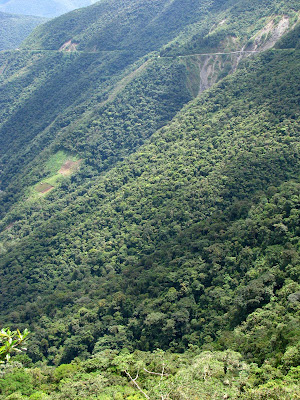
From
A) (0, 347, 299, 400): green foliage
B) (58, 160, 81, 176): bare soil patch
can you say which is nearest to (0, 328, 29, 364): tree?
(0, 347, 299, 400): green foliage

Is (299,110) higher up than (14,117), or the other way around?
(14,117)

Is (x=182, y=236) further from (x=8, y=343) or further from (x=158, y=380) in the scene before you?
(x=8, y=343)

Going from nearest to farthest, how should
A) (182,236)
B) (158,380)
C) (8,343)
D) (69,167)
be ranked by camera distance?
(8,343)
(158,380)
(182,236)
(69,167)

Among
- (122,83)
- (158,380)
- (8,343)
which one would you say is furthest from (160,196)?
(122,83)

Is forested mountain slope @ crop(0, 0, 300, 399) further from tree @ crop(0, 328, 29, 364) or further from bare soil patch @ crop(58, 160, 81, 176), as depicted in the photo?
tree @ crop(0, 328, 29, 364)

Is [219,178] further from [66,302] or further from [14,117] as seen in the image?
[14,117]

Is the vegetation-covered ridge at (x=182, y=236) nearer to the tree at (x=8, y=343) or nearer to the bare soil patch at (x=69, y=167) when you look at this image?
the bare soil patch at (x=69, y=167)

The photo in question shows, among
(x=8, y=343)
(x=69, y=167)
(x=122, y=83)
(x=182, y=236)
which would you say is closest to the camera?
(x=8, y=343)

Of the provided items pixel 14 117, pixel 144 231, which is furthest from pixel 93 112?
A: pixel 144 231
